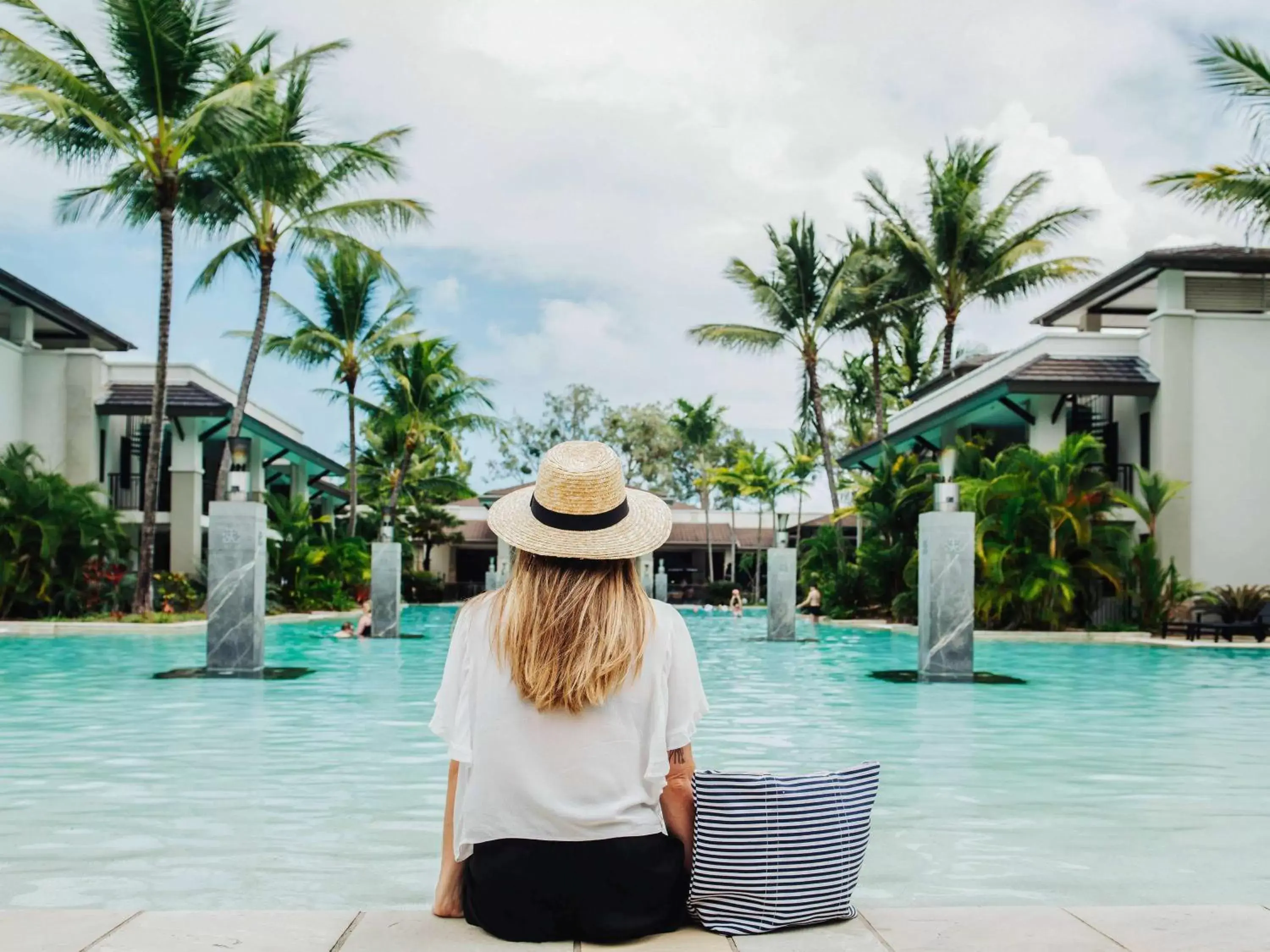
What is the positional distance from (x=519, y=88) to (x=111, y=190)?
18.3 meters

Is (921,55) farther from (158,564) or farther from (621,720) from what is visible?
(621,720)

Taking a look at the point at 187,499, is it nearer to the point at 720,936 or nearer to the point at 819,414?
the point at 819,414

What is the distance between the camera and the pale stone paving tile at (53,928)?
351cm

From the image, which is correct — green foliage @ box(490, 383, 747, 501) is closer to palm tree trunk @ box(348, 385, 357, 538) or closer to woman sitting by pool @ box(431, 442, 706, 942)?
Answer: palm tree trunk @ box(348, 385, 357, 538)

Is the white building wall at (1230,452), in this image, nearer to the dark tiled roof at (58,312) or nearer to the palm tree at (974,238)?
the palm tree at (974,238)

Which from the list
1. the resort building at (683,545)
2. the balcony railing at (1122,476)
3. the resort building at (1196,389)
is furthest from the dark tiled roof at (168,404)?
the resort building at (683,545)

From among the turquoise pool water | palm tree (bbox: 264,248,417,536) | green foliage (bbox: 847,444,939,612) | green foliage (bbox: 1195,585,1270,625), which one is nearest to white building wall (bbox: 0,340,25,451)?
palm tree (bbox: 264,248,417,536)

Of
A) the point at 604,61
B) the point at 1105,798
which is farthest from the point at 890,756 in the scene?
the point at 604,61

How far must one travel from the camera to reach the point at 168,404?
30188mm

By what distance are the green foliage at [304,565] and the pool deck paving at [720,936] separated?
1128 inches

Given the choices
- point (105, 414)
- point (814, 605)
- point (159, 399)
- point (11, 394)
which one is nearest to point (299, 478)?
point (105, 414)

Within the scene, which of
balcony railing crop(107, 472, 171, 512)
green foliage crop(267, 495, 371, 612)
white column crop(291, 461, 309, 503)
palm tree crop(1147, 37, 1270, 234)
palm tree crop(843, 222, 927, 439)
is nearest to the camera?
palm tree crop(1147, 37, 1270, 234)

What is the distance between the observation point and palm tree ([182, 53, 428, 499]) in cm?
2561

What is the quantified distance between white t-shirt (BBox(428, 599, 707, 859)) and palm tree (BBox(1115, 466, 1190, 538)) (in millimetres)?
23187
